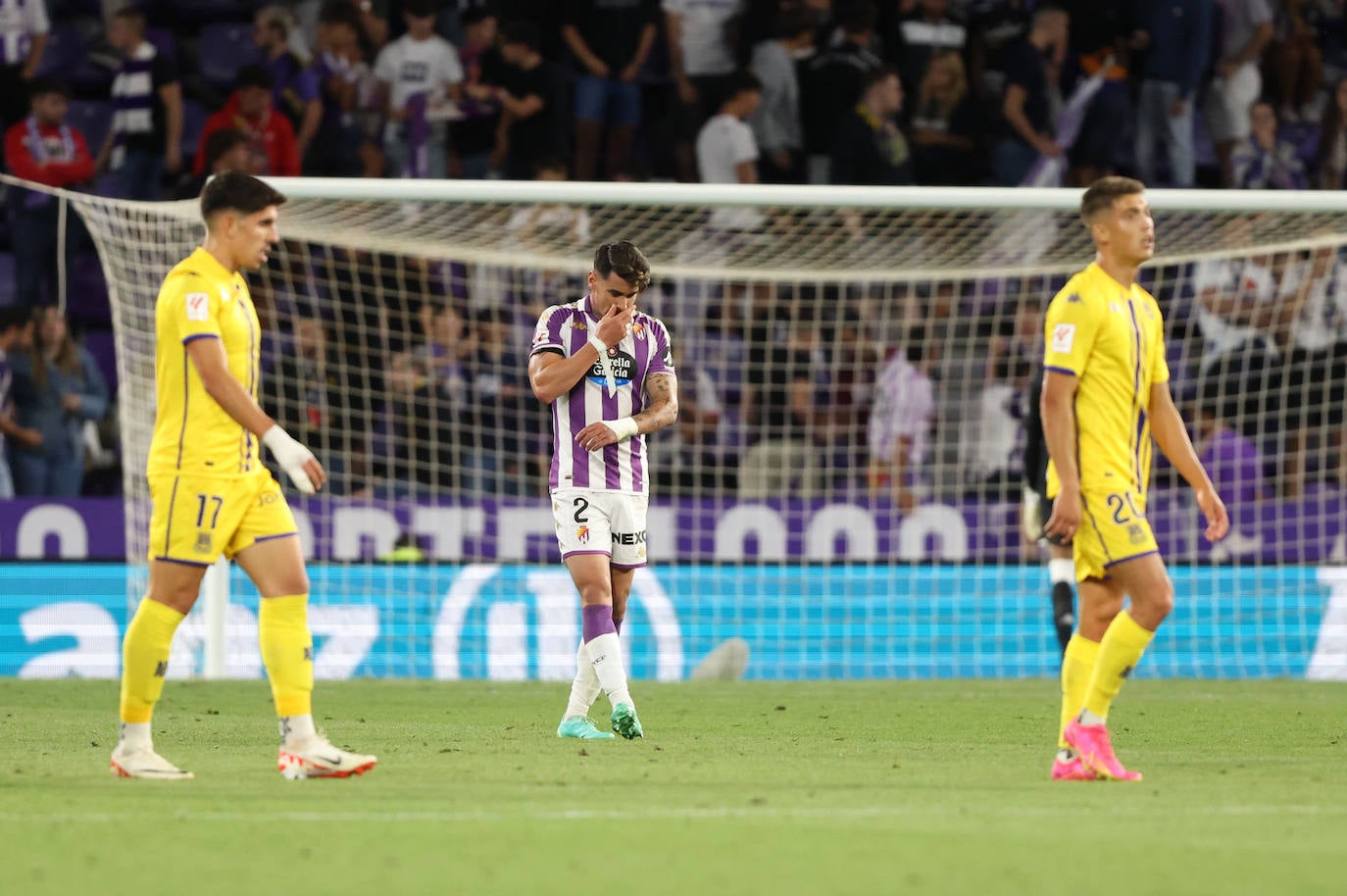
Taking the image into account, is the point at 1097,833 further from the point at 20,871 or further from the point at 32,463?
the point at 32,463

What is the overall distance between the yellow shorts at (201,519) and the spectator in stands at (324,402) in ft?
25.3

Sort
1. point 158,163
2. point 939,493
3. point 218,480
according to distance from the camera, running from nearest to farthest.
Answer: point 218,480
point 939,493
point 158,163

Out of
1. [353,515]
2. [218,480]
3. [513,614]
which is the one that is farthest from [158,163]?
[218,480]

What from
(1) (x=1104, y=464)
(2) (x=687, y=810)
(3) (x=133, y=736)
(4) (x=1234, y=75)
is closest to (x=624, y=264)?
(1) (x=1104, y=464)

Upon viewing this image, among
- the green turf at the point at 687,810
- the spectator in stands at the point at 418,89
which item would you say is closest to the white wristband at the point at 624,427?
the green turf at the point at 687,810

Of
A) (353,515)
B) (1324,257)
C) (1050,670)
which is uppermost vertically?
(1324,257)

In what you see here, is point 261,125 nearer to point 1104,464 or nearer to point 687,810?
point 1104,464

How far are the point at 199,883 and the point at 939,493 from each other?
420 inches

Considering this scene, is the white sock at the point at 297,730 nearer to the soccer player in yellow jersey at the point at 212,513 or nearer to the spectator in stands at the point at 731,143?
the soccer player in yellow jersey at the point at 212,513

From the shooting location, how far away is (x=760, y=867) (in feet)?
15.7

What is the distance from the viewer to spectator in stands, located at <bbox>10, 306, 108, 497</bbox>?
1487 centimetres

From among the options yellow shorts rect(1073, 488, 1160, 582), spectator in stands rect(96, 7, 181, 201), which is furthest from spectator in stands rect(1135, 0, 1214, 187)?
yellow shorts rect(1073, 488, 1160, 582)

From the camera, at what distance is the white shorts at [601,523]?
834 centimetres

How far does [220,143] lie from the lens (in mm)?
Result: 15875
